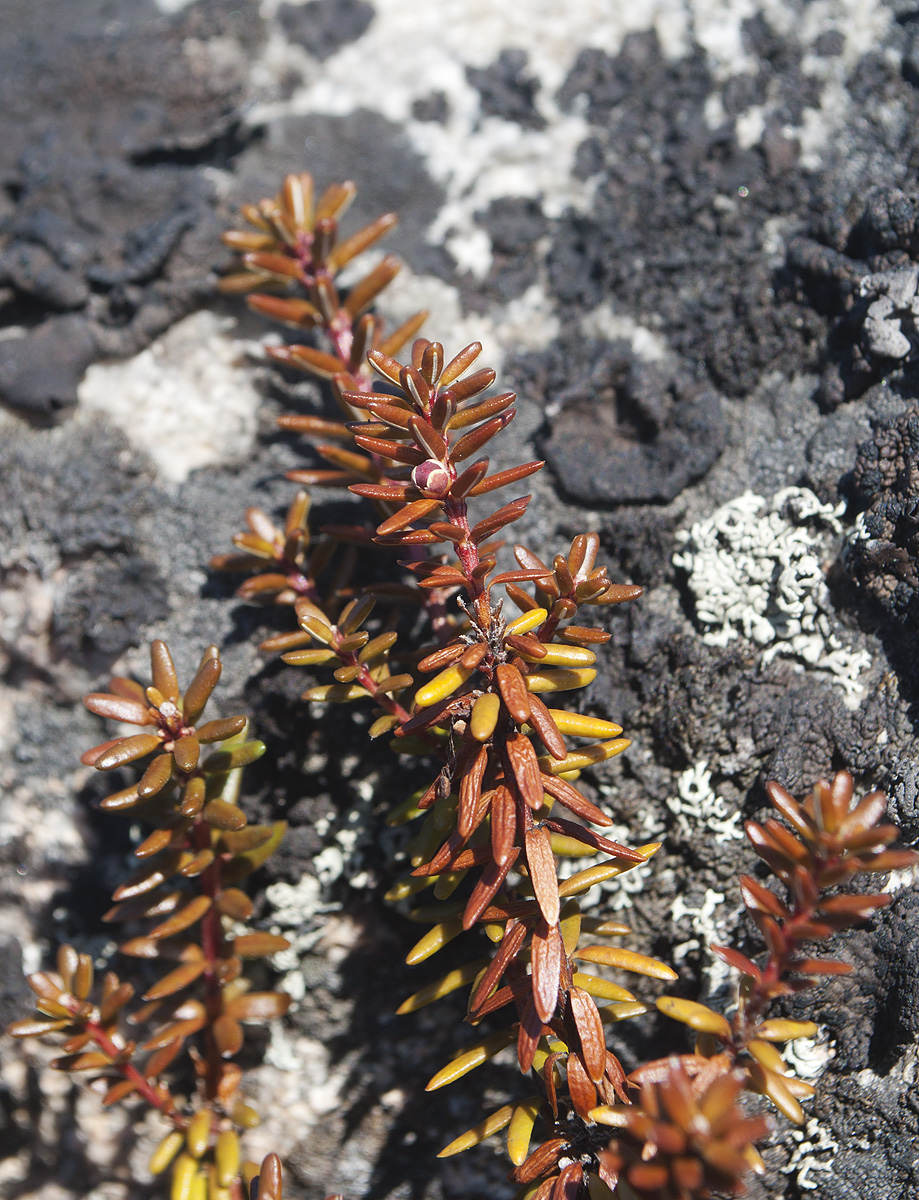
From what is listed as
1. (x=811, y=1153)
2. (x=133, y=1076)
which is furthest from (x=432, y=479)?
(x=811, y=1153)

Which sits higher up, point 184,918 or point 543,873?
point 543,873

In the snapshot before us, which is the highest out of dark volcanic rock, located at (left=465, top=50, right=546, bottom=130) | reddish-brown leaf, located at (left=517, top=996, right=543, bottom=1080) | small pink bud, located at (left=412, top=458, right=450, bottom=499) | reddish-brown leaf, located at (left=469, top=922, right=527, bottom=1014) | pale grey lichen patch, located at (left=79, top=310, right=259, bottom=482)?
dark volcanic rock, located at (left=465, top=50, right=546, bottom=130)

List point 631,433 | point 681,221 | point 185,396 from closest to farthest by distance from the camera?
1. point 631,433
2. point 681,221
3. point 185,396

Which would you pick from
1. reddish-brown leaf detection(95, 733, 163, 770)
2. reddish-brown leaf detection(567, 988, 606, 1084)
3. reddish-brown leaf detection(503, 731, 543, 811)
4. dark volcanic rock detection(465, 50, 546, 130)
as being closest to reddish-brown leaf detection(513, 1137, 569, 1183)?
reddish-brown leaf detection(567, 988, 606, 1084)

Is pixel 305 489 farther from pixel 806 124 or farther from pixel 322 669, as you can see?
pixel 806 124

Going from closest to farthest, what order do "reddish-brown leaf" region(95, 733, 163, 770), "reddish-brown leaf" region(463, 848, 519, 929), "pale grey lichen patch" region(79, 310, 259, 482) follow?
"reddish-brown leaf" region(463, 848, 519, 929), "reddish-brown leaf" region(95, 733, 163, 770), "pale grey lichen patch" region(79, 310, 259, 482)

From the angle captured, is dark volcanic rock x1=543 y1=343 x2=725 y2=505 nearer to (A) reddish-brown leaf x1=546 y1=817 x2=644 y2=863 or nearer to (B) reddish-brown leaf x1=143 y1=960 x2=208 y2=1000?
(A) reddish-brown leaf x1=546 y1=817 x2=644 y2=863

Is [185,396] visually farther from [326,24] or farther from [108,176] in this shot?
[326,24]

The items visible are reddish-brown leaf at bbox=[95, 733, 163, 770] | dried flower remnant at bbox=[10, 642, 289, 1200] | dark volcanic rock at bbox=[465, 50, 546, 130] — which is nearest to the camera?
reddish-brown leaf at bbox=[95, 733, 163, 770]
